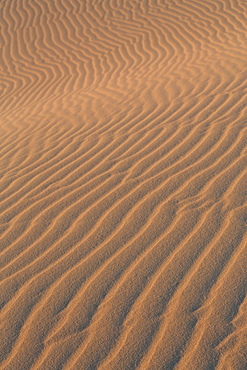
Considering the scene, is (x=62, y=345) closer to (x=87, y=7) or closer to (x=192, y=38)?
(x=192, y=38)

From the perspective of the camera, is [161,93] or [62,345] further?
[161,93]

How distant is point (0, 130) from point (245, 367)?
513 centimetres

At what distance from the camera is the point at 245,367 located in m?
2.01

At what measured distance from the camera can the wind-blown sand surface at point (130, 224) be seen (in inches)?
88.7

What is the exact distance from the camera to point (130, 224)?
3166 millimetres

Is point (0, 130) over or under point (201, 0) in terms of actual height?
under

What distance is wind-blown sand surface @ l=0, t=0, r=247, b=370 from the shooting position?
225 cm

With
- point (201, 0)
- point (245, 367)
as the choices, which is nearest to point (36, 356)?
point (245, 367)

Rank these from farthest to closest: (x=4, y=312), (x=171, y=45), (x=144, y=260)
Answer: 1. (x=171, y=45)
2. (x=144, y=260)
3. (x=4, y=312)

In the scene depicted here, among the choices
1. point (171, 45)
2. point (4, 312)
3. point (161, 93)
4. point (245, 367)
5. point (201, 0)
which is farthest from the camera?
point (201, 0)

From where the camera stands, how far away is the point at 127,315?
7.85 ft

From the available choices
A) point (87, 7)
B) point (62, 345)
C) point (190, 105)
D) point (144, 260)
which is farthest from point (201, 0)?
point (62, 345)

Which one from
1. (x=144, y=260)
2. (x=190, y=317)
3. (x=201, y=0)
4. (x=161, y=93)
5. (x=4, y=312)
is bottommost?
(x=190, y=317)

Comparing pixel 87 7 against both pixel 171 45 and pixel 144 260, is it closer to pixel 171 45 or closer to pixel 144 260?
pixel 171 45
